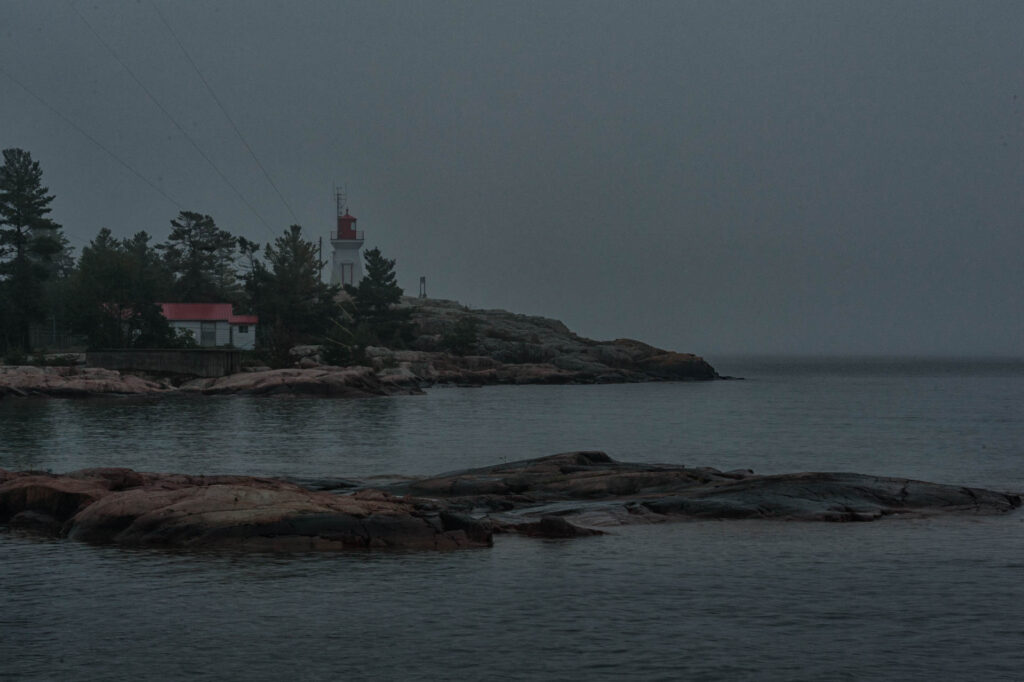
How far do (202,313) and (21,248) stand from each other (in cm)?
1815

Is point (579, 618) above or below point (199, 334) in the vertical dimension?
below

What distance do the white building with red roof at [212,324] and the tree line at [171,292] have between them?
92.2 inches

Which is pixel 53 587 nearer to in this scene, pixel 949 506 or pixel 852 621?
pixel 852 621

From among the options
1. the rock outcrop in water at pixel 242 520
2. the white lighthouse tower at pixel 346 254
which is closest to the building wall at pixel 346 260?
the white lighthouse tower at pixel 346 254

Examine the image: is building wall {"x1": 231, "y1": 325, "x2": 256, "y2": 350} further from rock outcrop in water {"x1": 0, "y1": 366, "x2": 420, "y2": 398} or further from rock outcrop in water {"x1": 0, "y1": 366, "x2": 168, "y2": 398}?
rock outcrop in water {"x1": 0, "y1": 366, "x2": 168, "y2": 398}

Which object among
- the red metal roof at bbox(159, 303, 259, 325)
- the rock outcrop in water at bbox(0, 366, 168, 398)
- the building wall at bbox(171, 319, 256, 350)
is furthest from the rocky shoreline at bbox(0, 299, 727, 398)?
the red metal roof at bbox(159, 303, 259, 325)

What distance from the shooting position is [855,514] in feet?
85.2

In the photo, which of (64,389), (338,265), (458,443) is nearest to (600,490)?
(458,443)

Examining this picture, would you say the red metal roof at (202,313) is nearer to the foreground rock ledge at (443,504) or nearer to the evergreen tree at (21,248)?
the evergreen tree at (21,248)

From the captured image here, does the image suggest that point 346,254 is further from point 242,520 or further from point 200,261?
point 242,520

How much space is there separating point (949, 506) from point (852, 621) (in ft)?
41.9

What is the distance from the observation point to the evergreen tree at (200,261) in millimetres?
120375

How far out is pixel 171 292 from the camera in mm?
120062

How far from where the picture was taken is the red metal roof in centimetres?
10531
